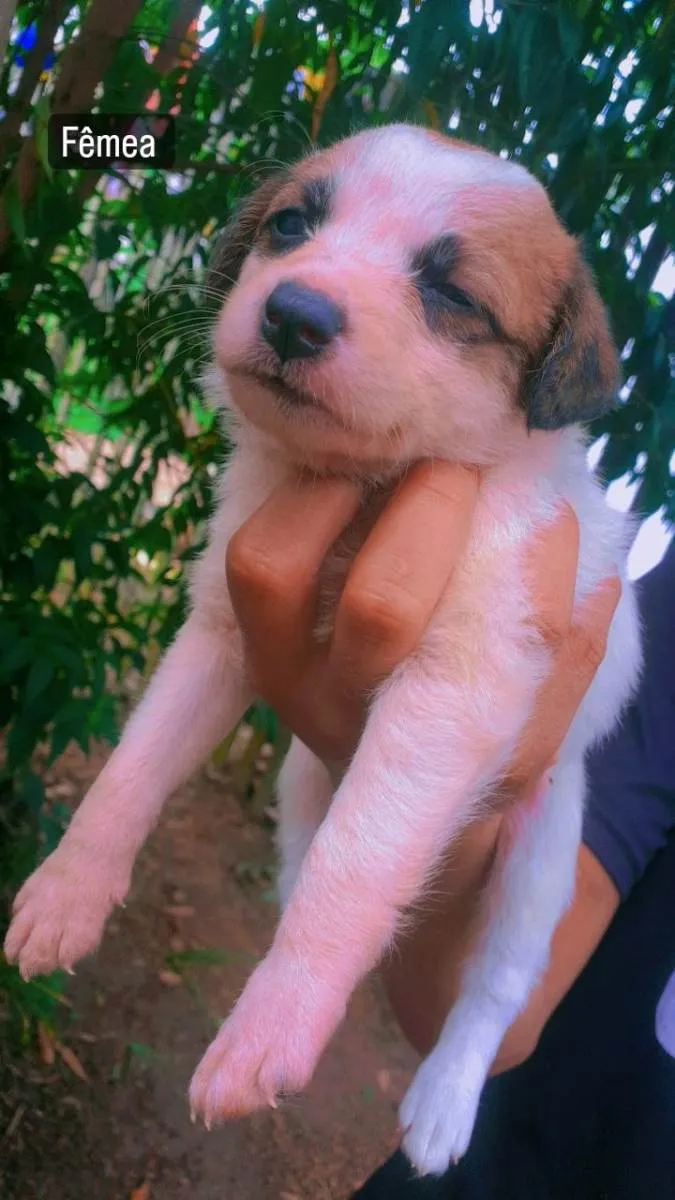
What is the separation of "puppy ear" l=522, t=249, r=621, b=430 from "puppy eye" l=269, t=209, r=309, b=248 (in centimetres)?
41

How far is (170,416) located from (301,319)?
1168mm

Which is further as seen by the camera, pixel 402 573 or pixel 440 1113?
pixel 440 1113

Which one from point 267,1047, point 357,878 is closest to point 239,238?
point 357,878

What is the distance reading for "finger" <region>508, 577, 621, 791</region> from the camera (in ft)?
4.44

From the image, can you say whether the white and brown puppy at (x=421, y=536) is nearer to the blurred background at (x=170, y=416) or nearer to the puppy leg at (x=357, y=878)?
the puppy leg at (x=357, y=878)

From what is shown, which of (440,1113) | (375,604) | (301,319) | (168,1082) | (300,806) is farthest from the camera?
(168,1082)

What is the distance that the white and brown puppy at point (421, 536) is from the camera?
113 cm

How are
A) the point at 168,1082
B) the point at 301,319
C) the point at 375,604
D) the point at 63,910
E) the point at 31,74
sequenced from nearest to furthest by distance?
the point at 301,319 → the point at 375,604 → the point at 63,910 → the point at 31,74 → the point at 168,1082

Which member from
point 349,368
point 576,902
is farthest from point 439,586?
point 576,902

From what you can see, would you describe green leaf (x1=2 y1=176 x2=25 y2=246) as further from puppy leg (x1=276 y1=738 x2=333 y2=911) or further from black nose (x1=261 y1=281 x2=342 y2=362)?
puppy leg (x1=276 y1=738 x2=333 y2=911)

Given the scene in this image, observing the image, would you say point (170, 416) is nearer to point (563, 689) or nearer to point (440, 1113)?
point (563, 689)

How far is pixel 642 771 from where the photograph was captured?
1.87 meters

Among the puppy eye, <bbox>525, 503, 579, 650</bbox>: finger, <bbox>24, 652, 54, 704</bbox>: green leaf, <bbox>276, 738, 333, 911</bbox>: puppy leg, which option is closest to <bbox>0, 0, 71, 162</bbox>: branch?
the puppy eye

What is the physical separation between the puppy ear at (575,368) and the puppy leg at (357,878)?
0.39 meters
